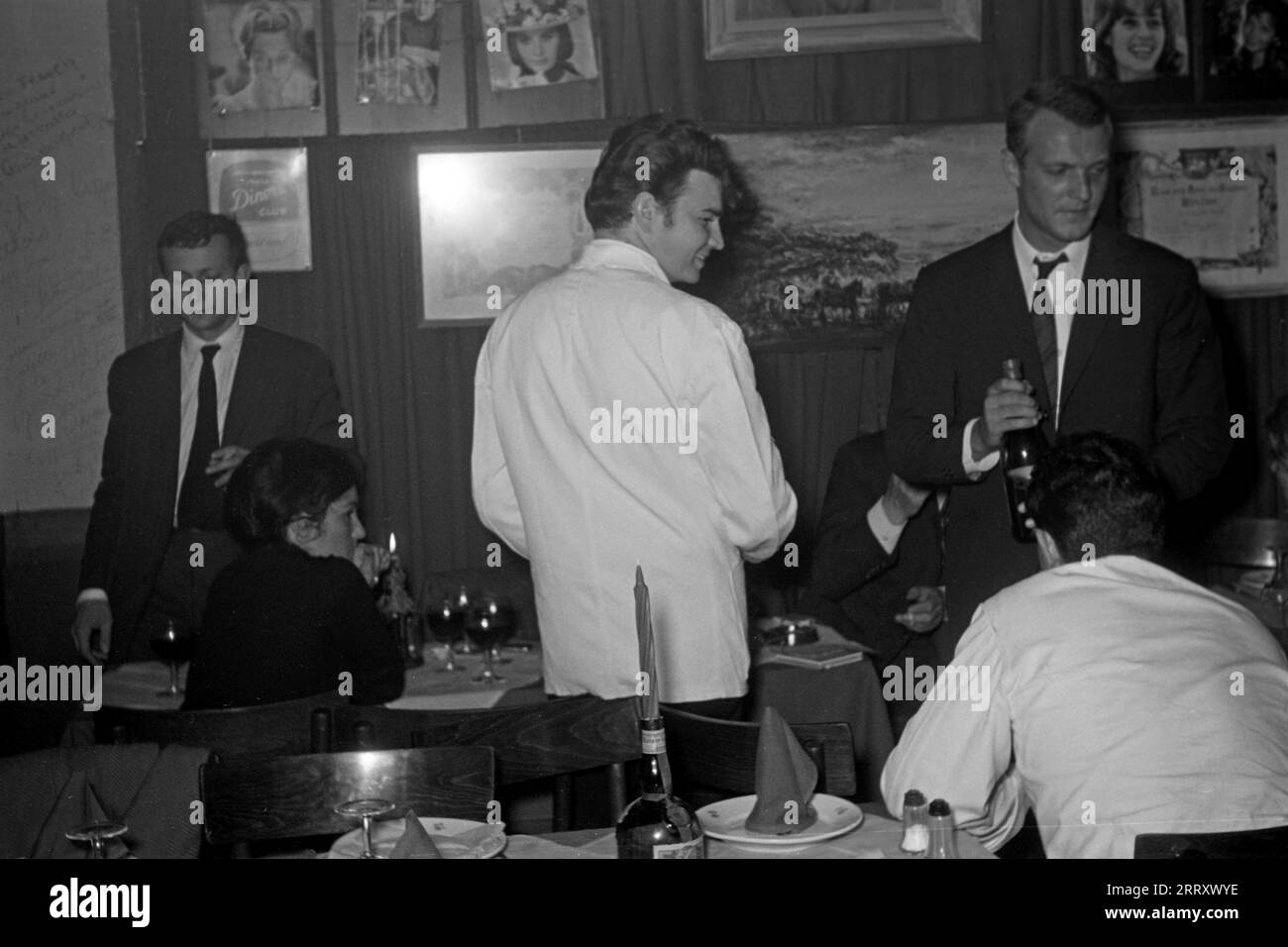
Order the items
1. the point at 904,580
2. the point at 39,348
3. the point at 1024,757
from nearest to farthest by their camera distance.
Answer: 1. the point at 1024,757
2. the point at 904,580
3. the point at 39,348

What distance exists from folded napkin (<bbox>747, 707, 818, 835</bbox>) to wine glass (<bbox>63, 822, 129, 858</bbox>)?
1.94ft

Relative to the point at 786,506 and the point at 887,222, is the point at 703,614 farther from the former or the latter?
A: the point at 887,222

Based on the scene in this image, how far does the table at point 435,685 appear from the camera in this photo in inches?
82.2

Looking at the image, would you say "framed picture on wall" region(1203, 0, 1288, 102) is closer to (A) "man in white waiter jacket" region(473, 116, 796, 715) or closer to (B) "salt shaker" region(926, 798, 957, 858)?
(A) "man in white waiter jacket" region(473, 116, 796, 715)

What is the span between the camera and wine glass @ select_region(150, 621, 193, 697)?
2.16 meters

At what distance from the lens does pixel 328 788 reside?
1436mm

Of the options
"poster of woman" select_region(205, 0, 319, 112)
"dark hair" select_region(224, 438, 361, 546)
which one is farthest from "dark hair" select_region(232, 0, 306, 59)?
"dark hair" select_region(224, 438, 361, 546)

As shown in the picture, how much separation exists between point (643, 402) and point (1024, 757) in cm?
71

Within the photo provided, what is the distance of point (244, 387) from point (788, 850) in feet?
7.81

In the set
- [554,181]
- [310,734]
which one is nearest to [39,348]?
[554,181]

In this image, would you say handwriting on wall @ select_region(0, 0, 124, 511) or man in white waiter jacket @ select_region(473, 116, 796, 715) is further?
handwriting on wall @ select_region(0, 0, 124, 511)

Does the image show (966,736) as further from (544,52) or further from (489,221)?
(544,52)

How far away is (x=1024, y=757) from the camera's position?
4.29ft

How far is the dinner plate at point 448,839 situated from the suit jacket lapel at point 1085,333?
1.20 m
